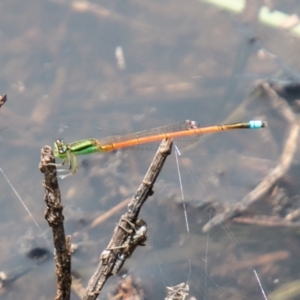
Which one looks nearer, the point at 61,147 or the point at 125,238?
the point at 125,238

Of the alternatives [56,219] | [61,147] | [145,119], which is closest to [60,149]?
[61,147]

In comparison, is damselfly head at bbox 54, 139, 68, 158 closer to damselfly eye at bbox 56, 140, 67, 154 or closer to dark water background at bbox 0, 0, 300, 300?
damselfly eye at bbox 56, 140, 67, 154

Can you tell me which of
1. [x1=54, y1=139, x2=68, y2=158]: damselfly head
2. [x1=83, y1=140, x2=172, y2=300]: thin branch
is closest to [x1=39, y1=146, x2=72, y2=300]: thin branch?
[x1=83, y1=140, x2=172, y2=300]: thin branch

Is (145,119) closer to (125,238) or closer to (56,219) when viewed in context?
(125,238)

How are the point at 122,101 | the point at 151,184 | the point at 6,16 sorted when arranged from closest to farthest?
1. the point at 151,184
2. the point at 122,101
3. the point at 6,16

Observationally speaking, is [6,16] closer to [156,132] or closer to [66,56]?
[66,56]

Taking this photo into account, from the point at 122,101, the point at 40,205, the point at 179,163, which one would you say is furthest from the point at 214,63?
the point at 40,205

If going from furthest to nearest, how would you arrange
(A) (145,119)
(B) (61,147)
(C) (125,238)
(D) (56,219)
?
(A) (145,119) < (B) (61,147) < (C) (125,238) < (D) (56,219)
